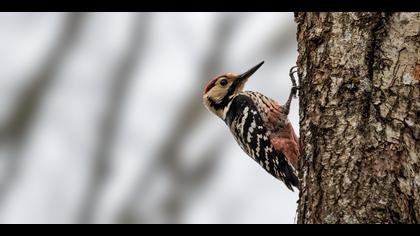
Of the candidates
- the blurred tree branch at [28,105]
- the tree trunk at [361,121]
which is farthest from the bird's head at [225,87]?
the tree trunk at [361,121]

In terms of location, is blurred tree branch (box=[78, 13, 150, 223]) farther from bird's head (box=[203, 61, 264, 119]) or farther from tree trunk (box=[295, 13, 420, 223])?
tree trunk (box=[295, 13, 420, 223])

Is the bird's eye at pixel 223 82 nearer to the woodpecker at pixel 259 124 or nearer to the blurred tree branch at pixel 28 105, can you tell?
the woodpecker at pixel 259 124

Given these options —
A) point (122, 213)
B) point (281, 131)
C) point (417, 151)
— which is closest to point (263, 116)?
point (281, 131)

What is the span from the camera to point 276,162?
5598mm

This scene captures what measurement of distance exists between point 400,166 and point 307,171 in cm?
42

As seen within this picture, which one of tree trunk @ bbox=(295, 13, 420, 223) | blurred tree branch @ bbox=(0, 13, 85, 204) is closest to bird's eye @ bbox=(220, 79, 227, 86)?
blurred tree branch @ bbox=(0, 13, 85, 204)

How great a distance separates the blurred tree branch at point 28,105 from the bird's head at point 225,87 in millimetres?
1321

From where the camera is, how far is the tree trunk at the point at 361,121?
9.47 ft

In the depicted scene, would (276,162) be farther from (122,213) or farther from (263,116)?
(122,213)

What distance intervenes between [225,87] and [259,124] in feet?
2.12

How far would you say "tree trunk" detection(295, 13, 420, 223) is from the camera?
289cm

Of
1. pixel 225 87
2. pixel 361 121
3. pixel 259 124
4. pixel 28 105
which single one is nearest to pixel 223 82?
pixel 225 87

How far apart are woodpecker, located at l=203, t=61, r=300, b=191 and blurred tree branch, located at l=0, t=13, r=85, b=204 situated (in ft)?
4.41

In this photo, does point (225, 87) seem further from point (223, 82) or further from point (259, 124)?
point (259, 124)
